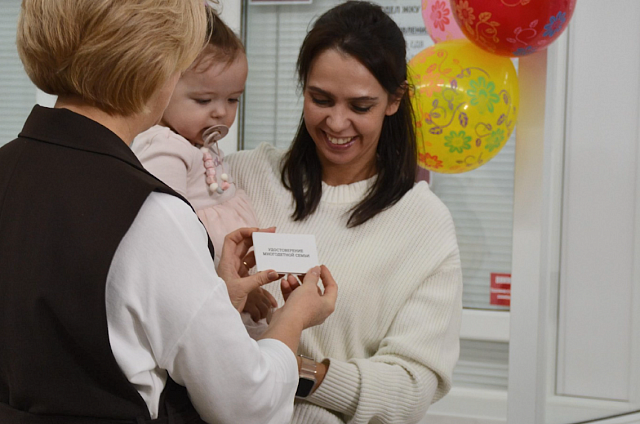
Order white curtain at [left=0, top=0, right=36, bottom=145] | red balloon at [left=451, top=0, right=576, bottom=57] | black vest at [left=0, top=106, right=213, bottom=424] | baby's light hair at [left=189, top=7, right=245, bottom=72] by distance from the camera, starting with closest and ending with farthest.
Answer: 1. black vest at [left=0, top=106, right=213, bottom=424]
2. baby's light hair at [left=189, top=7, right=245, bottom=72]
3. red balloon at [left=451, top=0, right=576, bottom=57]
4. white curtain at [left=0, top=0, right=36, bottom=145]

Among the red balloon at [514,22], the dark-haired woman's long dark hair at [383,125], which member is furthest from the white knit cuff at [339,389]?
the red balloon at [514,22]

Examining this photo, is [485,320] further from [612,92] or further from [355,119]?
[355,119]

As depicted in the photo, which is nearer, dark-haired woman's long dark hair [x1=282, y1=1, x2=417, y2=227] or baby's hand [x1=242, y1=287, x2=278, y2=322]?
baby's hand [x1=242, y1=287, x2=278, y2=322]

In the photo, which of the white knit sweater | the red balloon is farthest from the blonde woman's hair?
the red balloon

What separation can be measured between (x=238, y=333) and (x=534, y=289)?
1454mm

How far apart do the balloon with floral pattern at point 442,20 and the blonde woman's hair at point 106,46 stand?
5.33 feet

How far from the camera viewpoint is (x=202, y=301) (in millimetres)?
882

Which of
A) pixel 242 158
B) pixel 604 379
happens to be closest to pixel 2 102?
pixel 242 158

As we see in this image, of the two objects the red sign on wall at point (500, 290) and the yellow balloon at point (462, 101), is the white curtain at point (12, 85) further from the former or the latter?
the red sign on wall at point (500, 290)

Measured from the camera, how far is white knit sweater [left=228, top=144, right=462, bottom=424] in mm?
1543

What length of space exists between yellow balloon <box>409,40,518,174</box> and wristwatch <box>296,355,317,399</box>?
900 mm

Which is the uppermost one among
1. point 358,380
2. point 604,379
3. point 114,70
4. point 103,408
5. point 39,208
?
point 114,70

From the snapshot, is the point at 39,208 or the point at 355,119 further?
the point at 355,119

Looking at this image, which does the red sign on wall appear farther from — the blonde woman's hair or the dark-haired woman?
the blonde woman's hair
